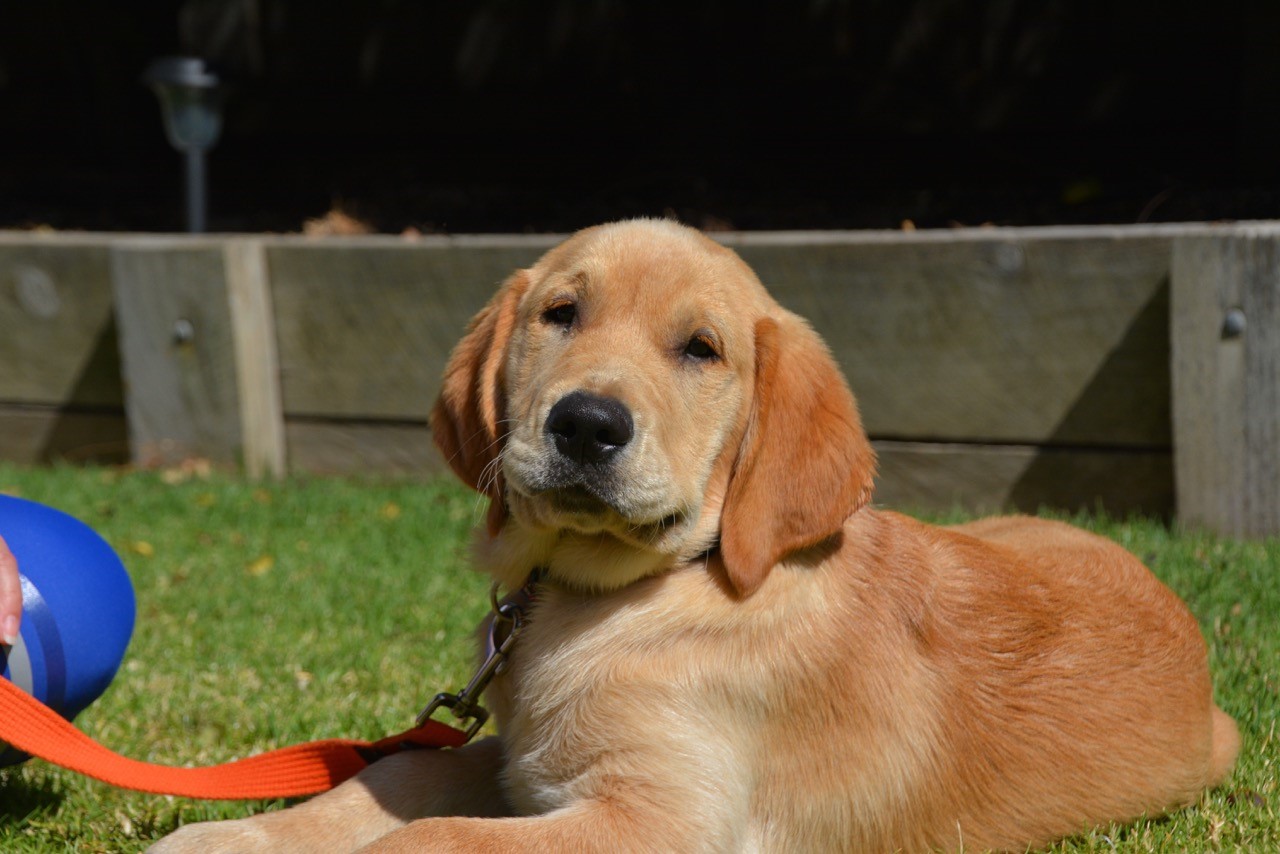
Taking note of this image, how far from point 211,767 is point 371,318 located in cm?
390

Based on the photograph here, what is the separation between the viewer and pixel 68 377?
756 cm

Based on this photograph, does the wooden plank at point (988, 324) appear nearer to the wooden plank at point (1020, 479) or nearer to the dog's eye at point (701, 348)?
the wooden plank at point (1020, 479)

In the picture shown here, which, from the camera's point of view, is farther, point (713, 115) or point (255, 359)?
point (713, 115)

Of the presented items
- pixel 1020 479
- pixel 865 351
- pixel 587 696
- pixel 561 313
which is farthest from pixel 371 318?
pixel 587 696

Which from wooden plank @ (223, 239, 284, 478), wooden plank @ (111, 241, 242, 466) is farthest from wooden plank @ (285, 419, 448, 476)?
wooden plank @ (111, 241, 242, 466)

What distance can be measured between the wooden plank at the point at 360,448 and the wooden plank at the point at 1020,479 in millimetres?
2335

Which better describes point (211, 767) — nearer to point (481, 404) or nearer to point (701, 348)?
point (481, 404)

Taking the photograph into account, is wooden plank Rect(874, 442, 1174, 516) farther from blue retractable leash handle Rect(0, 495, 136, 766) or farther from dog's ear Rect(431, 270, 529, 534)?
blue retractable leash handle Rect(0, 495, 136, 766)

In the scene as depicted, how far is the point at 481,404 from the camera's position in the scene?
324 centimetres

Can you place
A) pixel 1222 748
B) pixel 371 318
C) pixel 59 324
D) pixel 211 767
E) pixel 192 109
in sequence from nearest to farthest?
pixel 211 767, pixel 1222 748, pixel 371 318, pixel 59 324, pixel 192 109

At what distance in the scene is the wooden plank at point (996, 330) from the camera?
5.59 metres

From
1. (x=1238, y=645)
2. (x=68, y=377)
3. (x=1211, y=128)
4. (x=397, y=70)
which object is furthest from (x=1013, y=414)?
(x=397, y=70)

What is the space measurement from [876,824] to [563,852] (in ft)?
2.50

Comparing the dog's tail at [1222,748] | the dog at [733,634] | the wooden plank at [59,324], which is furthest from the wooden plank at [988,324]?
the dog at [733,634]
